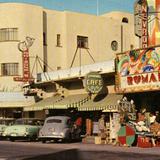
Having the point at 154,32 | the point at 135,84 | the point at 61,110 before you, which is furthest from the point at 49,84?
the point at 135,84

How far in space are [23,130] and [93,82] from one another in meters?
5.33

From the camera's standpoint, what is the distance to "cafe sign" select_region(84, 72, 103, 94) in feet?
103

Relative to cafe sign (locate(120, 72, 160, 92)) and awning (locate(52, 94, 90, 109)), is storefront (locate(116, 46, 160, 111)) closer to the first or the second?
cafe sign (locate(120, 72, 160, 92))

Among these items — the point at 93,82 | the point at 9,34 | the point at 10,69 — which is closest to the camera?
the point at 93,82

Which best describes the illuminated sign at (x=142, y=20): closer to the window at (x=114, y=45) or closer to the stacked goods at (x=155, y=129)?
the stacked goods at (x=155, y=129)

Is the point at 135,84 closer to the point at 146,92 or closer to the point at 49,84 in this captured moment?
the point at 146,92

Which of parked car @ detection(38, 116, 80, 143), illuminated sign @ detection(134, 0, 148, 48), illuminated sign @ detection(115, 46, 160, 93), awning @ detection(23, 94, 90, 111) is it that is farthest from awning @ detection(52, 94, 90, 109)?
illuminated sign @ detection(134, 0, 148, 48)

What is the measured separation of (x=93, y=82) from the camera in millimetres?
31562

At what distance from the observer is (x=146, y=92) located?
97.1ft

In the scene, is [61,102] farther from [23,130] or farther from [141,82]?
[141,82]

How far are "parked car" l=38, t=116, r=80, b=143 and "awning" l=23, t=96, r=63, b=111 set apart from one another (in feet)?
19.4

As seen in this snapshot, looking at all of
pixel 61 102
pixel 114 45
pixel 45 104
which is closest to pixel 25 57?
pixel 45 104

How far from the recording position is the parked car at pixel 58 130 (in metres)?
29.0

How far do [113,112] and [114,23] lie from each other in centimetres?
2458
